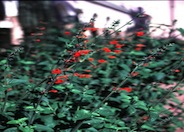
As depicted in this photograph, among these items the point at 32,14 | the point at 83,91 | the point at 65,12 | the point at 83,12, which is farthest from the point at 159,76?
the point at 83,12

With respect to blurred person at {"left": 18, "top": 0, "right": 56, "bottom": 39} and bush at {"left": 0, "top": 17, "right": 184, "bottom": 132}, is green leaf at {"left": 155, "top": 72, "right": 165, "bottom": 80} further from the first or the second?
blurred person at {"left": 18, "top": 0, "right": 56, "bottom": 39}

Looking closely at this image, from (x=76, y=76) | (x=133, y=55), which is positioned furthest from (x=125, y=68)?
(x=133, y=55)

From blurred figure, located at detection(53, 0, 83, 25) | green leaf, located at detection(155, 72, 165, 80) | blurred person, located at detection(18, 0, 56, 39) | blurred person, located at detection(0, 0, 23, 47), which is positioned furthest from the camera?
blurred figure, located at detection(53, 0, 83, 25)

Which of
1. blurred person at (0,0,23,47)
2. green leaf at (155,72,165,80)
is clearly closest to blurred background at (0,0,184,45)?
blurred person at (0,0,23,47)

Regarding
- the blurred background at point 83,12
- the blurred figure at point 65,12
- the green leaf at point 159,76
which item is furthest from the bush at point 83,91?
the blurred figure at point 65,12

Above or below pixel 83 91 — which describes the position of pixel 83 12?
above

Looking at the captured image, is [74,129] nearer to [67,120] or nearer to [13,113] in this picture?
[67,120]

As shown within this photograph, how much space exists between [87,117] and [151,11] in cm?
532

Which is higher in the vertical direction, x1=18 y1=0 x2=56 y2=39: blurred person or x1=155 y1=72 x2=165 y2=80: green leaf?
x1=18 y1=0 x2=56 y2=39: blurred person

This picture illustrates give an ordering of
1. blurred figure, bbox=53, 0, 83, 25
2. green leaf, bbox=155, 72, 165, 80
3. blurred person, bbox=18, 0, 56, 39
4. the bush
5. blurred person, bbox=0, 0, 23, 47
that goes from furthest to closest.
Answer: blurred figure, bbox=53, 0, 83, 25, blurred person, bbox=0, 0, 23, 47, blurred person, bbox=18, 0, 56, 39, green leaf, bbox=155, 72, 165, 80, the bush

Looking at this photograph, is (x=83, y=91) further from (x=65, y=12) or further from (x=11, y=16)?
(x=65, y=12)

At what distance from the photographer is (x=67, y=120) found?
1.99 m

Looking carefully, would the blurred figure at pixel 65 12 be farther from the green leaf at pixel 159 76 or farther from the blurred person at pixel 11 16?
the green leaf at pixel 159 76

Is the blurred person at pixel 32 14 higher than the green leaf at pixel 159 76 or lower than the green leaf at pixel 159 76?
higher
